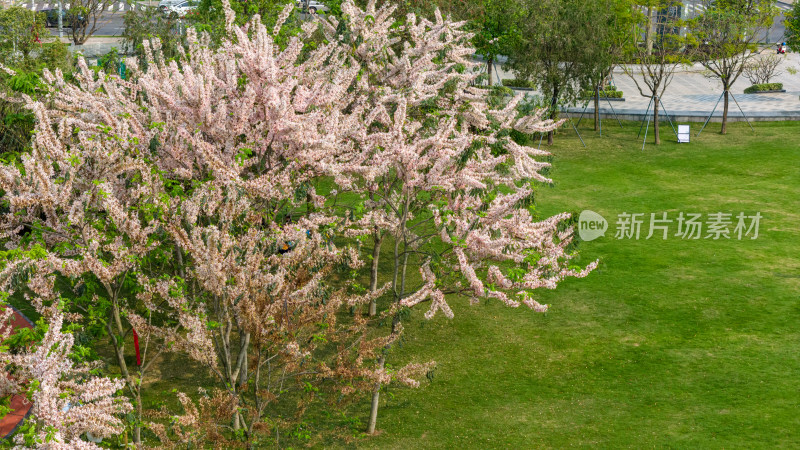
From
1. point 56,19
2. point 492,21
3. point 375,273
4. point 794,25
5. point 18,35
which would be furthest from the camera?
point 56,19

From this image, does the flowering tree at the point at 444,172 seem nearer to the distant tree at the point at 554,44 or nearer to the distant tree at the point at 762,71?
the distant tree at the point at 554,44

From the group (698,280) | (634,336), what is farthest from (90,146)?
(698,280)

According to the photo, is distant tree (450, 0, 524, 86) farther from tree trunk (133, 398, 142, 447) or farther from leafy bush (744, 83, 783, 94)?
tree trunk (133, 398, 142, 447)

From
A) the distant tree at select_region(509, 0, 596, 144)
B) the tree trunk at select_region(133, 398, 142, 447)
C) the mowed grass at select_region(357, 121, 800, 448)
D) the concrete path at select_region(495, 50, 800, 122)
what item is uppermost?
the distant tree at select_region(509, 0, 596, 144)

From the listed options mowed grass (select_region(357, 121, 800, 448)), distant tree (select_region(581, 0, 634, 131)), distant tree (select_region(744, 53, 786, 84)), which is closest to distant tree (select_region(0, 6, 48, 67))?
mowed grass (select_region(357, 121, 800, 448))

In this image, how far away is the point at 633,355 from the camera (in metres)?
18.0

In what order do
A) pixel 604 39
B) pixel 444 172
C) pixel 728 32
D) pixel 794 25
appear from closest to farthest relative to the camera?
1. pixel 444 172
2. pixel 604 39
3. pixel 728 32
4. pixel 794 25

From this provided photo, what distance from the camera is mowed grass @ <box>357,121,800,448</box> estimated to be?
1536cm

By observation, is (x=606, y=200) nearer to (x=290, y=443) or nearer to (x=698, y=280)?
(x=698, y=280)

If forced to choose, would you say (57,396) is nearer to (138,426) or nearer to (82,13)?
(138,426)

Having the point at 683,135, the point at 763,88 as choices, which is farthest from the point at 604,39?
the point at 763,88

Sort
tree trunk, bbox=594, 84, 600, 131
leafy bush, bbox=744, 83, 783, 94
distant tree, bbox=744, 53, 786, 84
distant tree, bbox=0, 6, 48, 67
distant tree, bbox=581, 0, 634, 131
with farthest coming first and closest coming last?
1. distant tree, bbox=744, 53, 786, 84
2. leafy bush, bbox=744, 83, 783, 94
3. tree trunk, bbox=594, 84, 600, 131
4. distant tree, bbox=581, 0, 634, 131
5. distant tree, bbox=0, 6, 48, 67

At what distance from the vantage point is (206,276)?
463 inches

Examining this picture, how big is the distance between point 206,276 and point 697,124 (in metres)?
32.2
